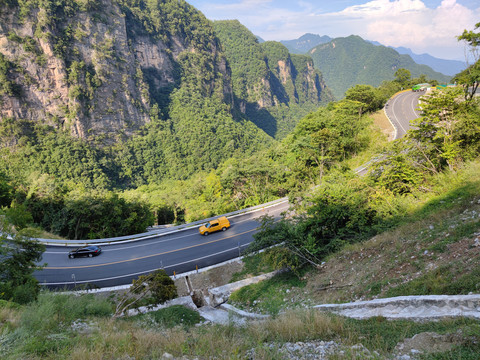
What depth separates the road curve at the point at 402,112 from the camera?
1054 inches

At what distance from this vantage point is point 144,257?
17.0m

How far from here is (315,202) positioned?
11.3 meters

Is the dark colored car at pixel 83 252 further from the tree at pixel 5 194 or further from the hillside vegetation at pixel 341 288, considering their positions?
the tree at pixel 5 194

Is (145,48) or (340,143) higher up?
(145,48)

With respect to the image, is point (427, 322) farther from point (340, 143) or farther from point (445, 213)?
point (340, 143)

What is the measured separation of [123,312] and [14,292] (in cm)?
334

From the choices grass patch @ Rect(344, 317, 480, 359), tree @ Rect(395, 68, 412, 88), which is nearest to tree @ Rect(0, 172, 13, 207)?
grass patch @ Rect(344, 317, 480, 359)

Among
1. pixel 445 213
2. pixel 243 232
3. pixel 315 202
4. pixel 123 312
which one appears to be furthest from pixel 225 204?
pixel 445 213

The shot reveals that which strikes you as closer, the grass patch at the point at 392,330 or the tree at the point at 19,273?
the grass patch at the point at 392,330

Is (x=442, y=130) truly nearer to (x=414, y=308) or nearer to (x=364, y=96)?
(x=414, y=308)

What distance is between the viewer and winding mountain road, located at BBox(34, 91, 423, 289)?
15.1 meters

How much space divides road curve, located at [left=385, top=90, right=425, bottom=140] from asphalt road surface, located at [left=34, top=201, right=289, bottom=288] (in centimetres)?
1829

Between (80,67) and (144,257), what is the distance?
64280 millimetres

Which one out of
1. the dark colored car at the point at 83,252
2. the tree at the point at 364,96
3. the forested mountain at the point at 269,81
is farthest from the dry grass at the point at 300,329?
the forested mountain at the point at 269,81
